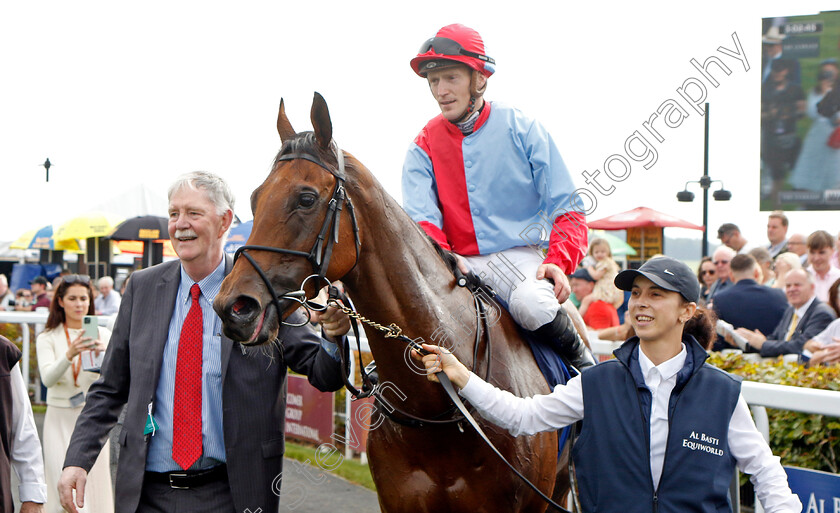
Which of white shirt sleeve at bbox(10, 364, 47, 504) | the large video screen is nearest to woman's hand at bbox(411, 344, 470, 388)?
white shirt sleeve at bbox(10, 364, 47, 504)

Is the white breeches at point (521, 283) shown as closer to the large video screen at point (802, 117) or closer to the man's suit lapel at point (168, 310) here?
the man's suit lapel at point (168, 310)

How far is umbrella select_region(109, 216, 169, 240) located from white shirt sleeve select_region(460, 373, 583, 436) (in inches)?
457

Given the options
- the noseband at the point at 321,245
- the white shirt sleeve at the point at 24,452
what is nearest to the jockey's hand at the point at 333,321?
the noseband at the point at 321,245

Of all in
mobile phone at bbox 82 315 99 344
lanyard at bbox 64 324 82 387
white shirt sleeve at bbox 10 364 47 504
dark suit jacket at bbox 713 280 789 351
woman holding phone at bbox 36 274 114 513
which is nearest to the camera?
white shirt sleeve at bbox 10 364 47 504

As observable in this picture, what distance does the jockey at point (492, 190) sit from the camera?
119 inches

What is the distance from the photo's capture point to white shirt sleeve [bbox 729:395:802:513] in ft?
6.98

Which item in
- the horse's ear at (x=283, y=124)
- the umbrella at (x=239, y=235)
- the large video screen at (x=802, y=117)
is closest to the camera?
the horse's ear at (x=283, y=124)

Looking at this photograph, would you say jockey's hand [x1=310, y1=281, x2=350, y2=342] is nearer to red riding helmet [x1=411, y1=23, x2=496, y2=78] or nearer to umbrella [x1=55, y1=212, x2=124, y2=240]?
red riding helmet [x1=411, y1=23, x2=496, y2=78]

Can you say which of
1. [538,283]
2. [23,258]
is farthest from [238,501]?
[23,258]

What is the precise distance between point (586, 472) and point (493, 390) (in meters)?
0.37

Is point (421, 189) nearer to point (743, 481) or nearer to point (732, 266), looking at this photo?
point (743, 481)

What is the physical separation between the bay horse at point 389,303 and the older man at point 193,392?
0.88ft

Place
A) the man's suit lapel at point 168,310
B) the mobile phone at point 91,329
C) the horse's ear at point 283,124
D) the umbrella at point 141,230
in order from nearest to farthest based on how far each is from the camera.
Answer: the horse's ear at point 283,124 → the man's suit lapel at point 168,310 → the mobile phone at point 91,329 → the umbrella at point 141,230

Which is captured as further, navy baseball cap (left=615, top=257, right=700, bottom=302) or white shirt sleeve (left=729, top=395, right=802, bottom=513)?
navy baseball cap (left=615, top=257, right=700, bottom=302)
